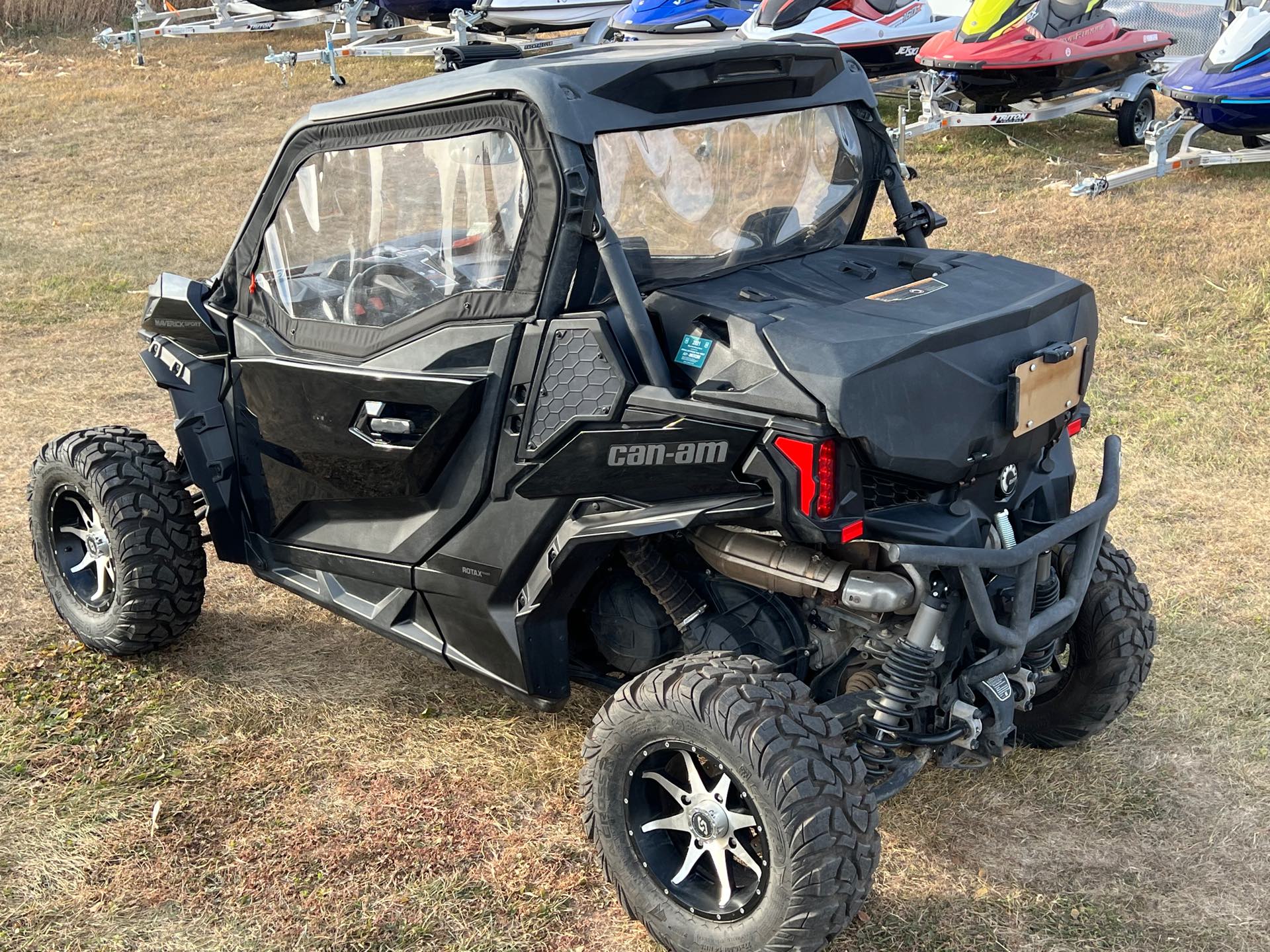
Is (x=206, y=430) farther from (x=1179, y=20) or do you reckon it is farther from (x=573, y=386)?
(x=1179, y=20)

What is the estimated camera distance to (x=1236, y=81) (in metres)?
10.4

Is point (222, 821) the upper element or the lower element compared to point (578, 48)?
lower

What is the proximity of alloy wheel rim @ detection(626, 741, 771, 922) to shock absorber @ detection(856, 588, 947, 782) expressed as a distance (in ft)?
1.14

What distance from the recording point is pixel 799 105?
12.1 ft

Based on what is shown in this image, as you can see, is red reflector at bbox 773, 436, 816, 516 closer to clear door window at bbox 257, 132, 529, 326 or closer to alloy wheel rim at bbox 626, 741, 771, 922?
alloy wheel rim at bbox 626, 741, 771, 922

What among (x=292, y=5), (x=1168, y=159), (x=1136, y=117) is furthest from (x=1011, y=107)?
(x=292, y=5)

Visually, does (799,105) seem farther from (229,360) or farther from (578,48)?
(229,360)

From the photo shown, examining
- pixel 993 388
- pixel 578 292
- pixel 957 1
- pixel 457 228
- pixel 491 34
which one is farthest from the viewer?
pixel 491 34

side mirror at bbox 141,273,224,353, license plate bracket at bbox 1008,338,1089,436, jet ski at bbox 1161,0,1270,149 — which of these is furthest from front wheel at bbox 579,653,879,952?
jet ski at bbox 1161,0,1270,149

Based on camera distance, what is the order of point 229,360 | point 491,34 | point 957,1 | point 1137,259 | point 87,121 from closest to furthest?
1. point 229,360
2. point 1137,259
3. point 957,1
4. point 87,121
5. point 491,34

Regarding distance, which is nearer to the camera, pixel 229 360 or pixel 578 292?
pixel 578 292

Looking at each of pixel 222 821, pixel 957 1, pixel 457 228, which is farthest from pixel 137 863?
pixel 957 1

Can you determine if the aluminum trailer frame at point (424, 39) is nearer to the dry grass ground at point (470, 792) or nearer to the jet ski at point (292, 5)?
the jet ski at point (292, 5)

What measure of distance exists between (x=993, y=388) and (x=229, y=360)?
2.53 m
